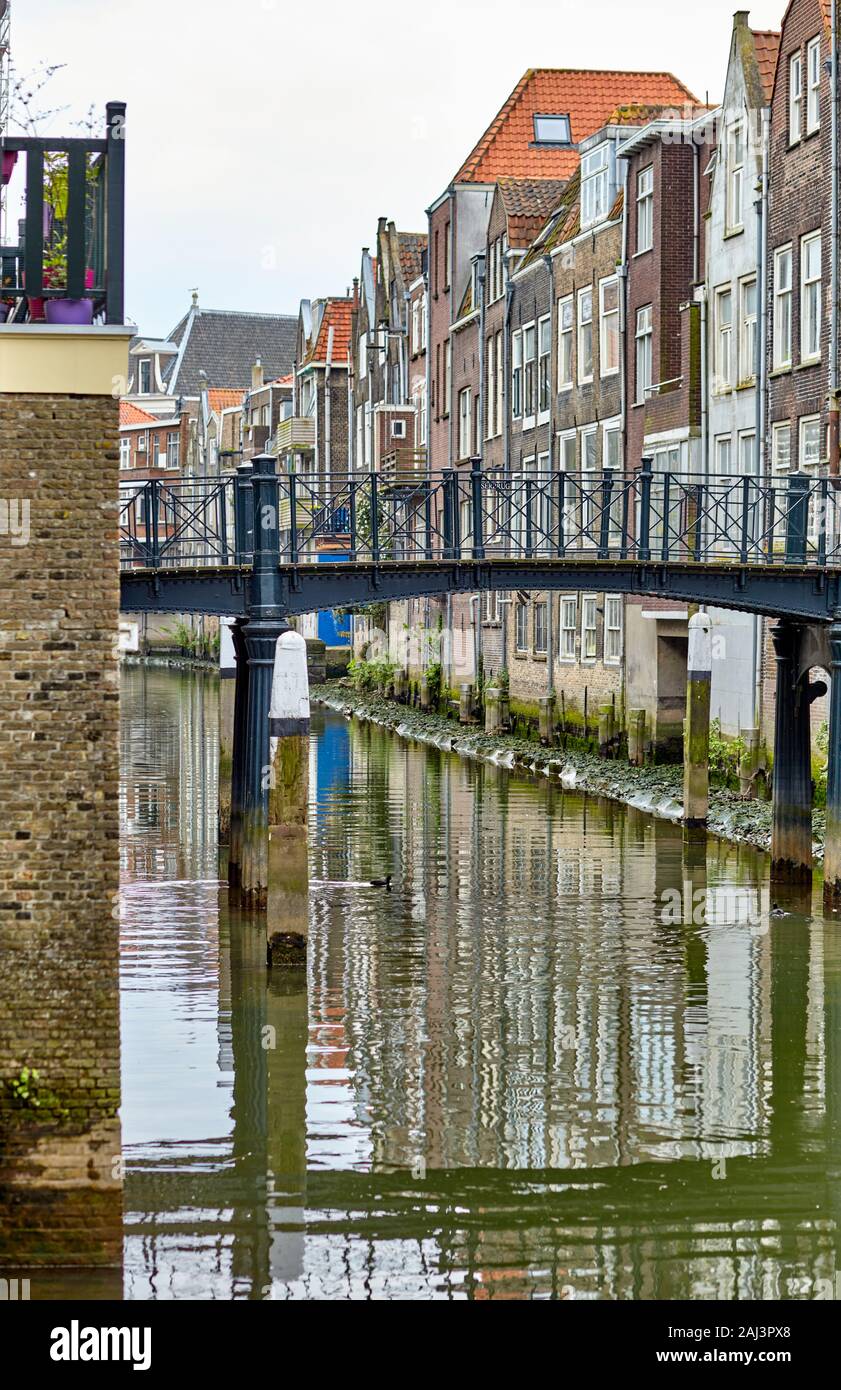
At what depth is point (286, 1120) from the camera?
51.7 ft

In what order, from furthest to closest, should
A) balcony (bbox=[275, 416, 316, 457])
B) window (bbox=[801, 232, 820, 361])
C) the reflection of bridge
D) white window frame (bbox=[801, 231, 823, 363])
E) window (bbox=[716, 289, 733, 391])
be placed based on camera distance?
1. balcony (bbox=[275, 416, 316, 457])
2. window (bbox=[716, 289, 733, 391])
3. window (bbox=[801, 232, 820, 361])
4. white window frame (bbox=[801, 231, 823, 363])
5. the reflection of bridge

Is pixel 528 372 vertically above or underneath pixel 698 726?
above

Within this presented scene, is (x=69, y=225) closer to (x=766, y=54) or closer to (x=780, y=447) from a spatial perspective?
(x=780, y=447)

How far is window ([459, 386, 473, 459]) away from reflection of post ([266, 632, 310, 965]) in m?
37.2

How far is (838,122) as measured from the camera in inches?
1227

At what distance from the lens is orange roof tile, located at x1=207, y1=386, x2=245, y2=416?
10725 cm

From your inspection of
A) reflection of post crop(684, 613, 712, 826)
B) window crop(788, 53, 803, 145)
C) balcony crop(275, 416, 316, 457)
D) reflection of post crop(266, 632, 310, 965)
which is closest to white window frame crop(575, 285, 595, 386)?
window crop(788, 53, 803, 145)

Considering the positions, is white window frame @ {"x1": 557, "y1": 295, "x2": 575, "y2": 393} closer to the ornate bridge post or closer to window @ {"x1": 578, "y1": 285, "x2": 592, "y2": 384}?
window @ {"x1": 578, "y1": 285, "x2": 592, "y2": 384}

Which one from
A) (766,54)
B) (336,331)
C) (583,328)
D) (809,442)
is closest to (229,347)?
(336,331)

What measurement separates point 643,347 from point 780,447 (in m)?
8.38

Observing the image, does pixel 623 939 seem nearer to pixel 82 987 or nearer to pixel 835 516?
pixel 835 516

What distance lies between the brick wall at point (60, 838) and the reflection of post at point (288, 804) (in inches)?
354
